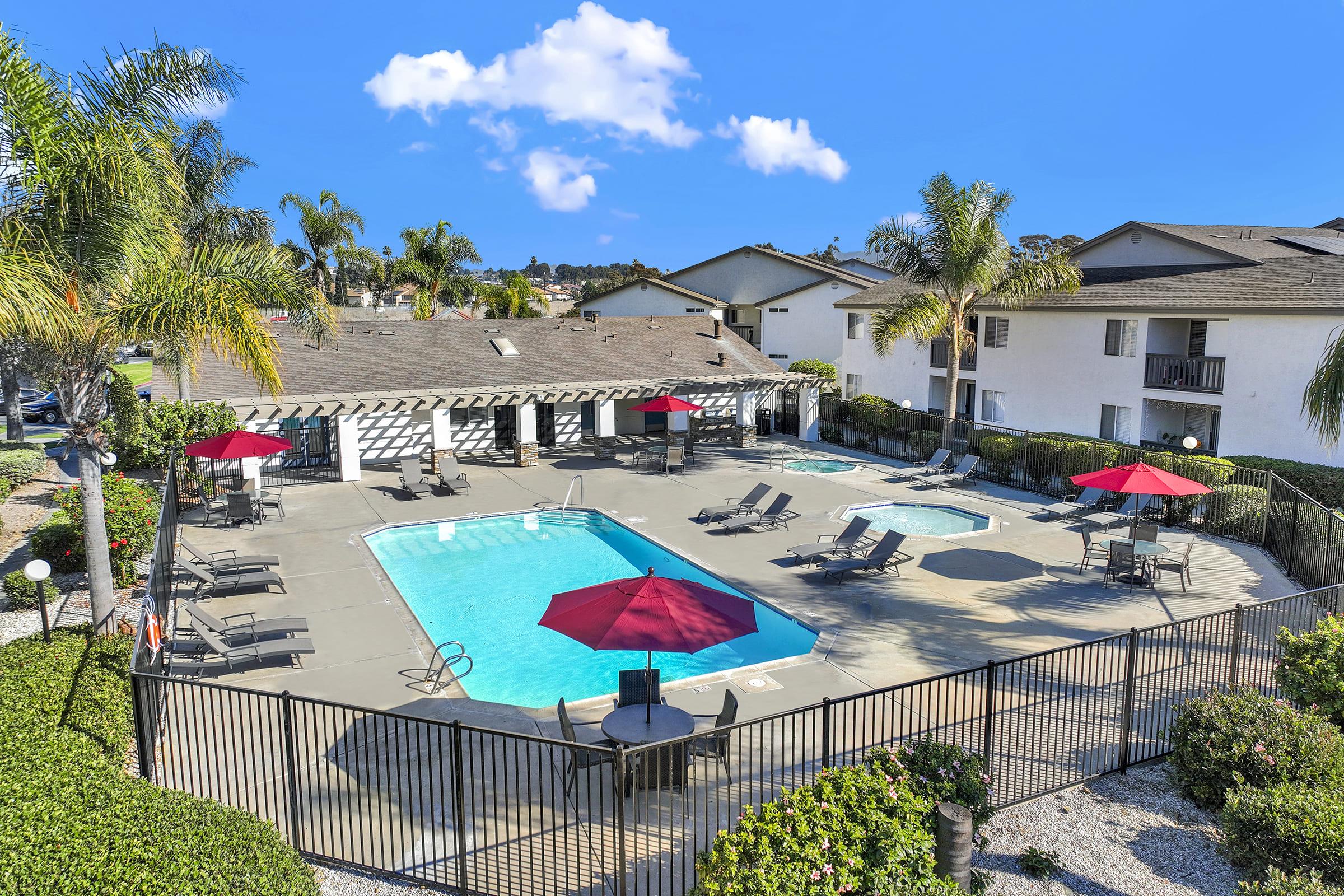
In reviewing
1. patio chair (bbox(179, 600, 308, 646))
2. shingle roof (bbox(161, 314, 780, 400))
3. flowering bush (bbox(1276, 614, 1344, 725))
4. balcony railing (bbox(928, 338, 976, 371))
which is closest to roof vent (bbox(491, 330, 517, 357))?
shingle roof (bbox(161, 314, 780, 400))

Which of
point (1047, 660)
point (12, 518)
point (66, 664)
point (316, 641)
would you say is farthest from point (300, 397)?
point (1047, 660)

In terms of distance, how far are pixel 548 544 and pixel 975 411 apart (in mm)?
20679

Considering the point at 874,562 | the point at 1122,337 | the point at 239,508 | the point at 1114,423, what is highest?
the point at 1122,337

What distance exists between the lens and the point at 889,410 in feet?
101

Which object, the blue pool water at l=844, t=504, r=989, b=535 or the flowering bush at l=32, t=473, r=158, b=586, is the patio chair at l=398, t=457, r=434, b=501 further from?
the blue pool water at l=844, t=504, r=989, b=535

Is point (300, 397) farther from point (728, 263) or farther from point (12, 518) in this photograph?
point (728, 263)

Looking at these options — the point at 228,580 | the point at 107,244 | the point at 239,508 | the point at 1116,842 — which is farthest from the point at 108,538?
the point at 1116,842

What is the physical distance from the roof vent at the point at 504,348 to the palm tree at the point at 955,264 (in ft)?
40.2

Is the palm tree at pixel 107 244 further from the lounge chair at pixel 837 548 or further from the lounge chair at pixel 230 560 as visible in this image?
the lounge chair at pixel 837 548

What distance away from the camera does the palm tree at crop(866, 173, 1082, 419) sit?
28422 millimetres

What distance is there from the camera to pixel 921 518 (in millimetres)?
Answer: 22719

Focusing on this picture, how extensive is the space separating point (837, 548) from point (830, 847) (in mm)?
11315

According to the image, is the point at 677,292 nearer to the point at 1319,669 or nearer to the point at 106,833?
the point at 1319,669

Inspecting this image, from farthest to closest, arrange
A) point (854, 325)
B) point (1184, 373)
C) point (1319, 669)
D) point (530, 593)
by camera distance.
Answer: point (854, 325)
point (1184, 373)
point (530, 593)
point (1319, 669)
